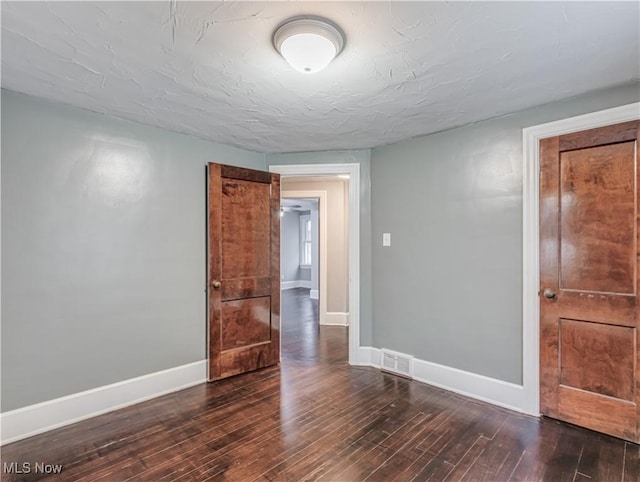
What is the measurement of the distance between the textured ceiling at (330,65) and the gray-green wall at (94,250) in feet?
0.97

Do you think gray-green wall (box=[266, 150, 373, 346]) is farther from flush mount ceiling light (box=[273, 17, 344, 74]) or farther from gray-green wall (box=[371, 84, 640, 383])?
flush mount ceiling light (box=[273, 17, 344, 74])

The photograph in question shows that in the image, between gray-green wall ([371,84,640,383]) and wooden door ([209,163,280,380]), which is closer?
gray-green wall ([371,84,640,383])

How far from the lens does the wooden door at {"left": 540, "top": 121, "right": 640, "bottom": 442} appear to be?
2203 millimetres

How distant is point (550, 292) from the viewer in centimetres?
250

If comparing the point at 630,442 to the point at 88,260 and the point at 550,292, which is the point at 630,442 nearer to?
the point at 550,292

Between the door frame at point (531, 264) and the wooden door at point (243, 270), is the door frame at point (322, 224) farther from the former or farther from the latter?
the door frame at point (531, 264)

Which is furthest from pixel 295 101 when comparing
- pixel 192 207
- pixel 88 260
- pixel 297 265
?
pixel 297 265

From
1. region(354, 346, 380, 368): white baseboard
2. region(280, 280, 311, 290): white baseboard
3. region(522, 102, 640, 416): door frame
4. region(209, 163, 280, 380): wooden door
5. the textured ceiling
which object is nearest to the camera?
the textured ceiling

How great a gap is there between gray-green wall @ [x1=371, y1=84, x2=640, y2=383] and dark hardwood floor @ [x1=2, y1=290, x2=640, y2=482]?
0.48 m

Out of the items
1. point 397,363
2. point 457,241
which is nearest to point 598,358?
point 457,241

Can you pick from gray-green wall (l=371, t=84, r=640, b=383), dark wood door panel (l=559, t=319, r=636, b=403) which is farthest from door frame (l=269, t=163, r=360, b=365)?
dark wood door panel (l=559, t=319, r=636, b=403)

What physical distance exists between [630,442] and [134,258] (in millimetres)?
3758

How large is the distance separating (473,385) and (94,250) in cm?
324

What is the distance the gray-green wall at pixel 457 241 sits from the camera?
2.67m
